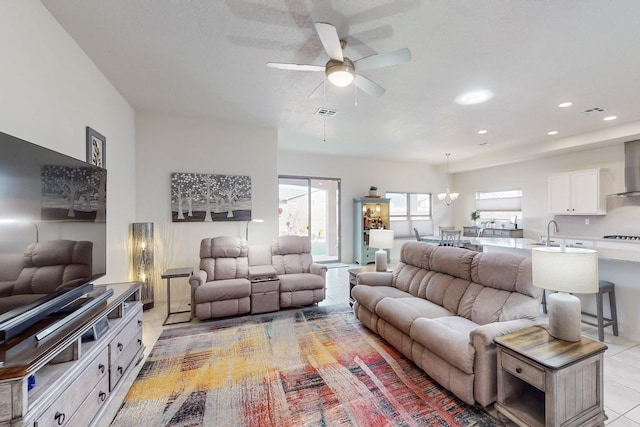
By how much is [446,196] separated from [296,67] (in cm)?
617

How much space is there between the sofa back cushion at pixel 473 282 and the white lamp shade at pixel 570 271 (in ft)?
1.43

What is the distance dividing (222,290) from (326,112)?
2993 millimetres

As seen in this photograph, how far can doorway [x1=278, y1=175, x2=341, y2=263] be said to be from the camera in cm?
738

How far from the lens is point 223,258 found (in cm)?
414

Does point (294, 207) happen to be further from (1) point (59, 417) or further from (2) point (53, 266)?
(1) point (59, 417)

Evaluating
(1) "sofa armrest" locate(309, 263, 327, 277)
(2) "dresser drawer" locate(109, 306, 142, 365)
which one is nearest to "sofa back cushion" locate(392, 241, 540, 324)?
(1) "sofa armrest" locate(309, 263, 327, 277)

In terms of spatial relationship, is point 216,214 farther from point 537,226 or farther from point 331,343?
point 537,226

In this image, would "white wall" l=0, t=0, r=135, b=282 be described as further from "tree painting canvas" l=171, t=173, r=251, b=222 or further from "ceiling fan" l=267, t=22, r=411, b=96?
"ceiling fan" l=267, t=22, r=411, b=96

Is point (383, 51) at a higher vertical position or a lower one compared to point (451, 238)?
higher

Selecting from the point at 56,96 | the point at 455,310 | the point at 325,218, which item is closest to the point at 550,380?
the point at 455,310

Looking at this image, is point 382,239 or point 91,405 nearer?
point 91,405

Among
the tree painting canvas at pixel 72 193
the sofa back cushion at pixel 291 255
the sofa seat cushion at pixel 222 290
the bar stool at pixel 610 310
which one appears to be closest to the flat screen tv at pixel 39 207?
the tree painting canvas at pixel 72 193

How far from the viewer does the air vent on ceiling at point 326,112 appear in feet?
13.4

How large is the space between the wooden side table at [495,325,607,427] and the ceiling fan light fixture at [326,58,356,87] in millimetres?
2298
